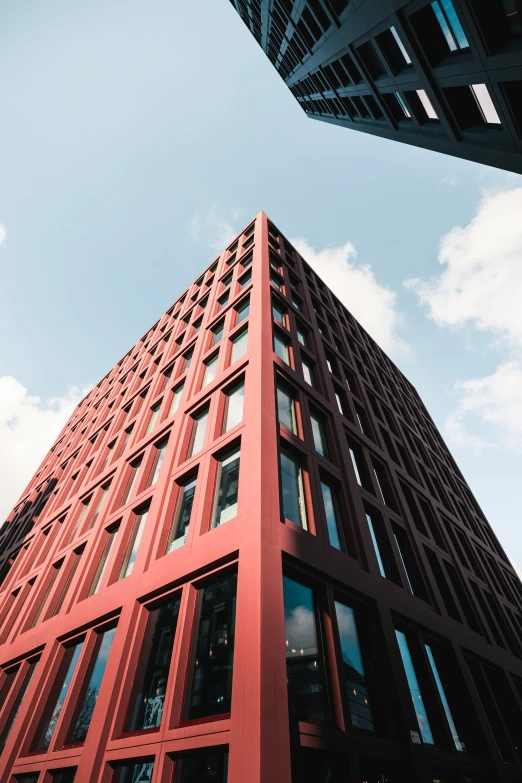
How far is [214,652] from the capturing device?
8.35 metres

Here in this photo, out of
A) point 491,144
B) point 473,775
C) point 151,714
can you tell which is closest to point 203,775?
point 151,714

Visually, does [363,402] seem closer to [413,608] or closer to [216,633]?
[413,608]

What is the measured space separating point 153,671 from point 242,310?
598 inches

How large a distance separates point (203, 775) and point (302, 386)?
11.4 m

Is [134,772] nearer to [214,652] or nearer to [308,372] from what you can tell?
[214,652]

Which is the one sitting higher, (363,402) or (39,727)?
(363,402)

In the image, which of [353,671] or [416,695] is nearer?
[353,671]

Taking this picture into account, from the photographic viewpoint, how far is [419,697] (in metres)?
11.4

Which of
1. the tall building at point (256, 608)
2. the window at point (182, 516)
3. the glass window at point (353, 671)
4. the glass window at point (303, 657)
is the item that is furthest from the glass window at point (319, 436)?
the glass window at point (303, 657)

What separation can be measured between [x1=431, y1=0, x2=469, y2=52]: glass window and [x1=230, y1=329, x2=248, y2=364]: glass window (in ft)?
38.6

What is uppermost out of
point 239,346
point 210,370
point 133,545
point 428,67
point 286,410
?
point 428,67

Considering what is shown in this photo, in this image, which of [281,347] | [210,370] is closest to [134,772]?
[210,370]

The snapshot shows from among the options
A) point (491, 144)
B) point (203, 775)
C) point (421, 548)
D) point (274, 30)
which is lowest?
point (203, 775)

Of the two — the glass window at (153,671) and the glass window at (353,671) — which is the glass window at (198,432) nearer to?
the glass window at (153,671)
